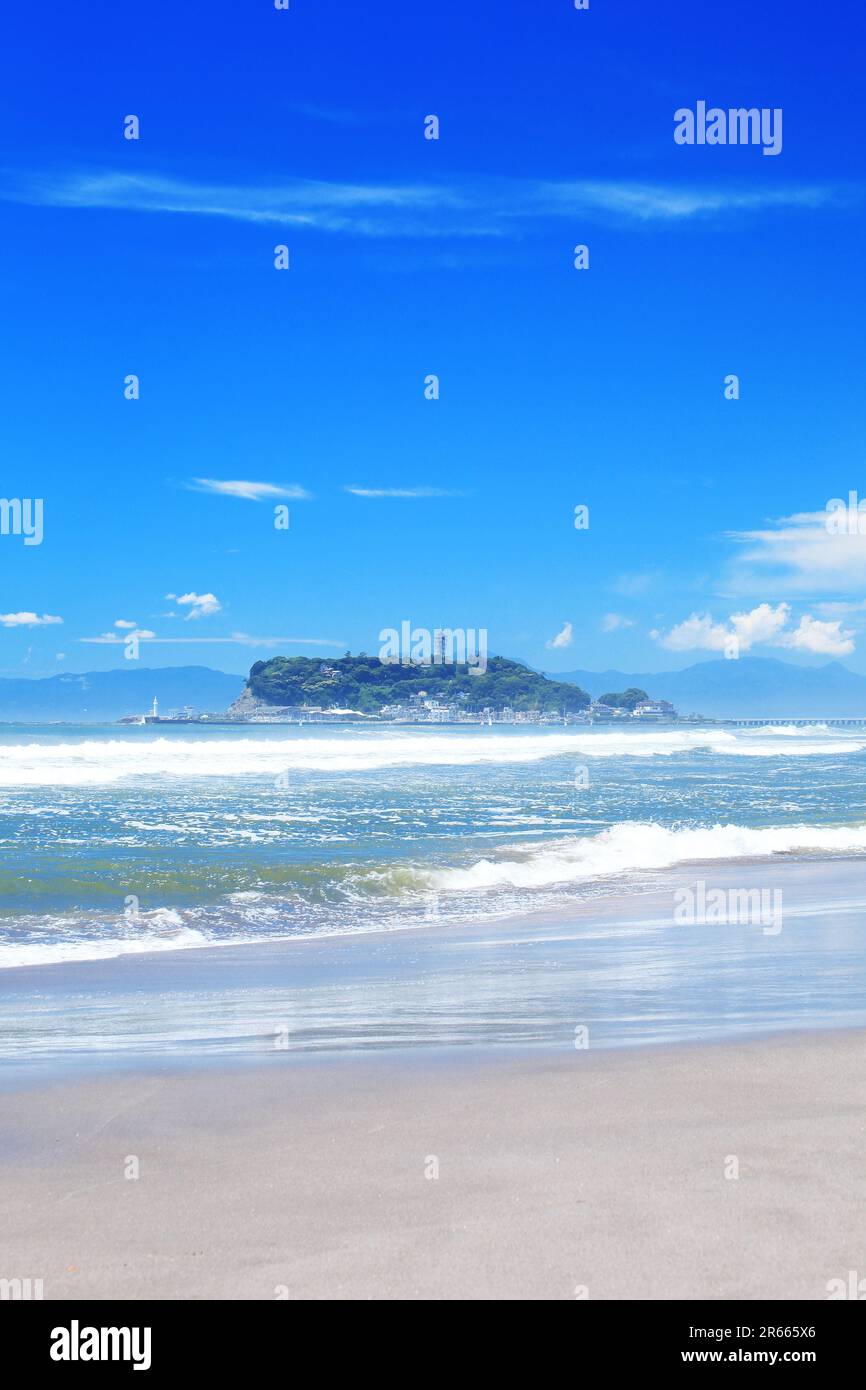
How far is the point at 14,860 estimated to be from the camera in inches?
593

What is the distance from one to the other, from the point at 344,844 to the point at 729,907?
692 centimetres

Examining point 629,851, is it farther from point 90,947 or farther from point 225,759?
point 225,759

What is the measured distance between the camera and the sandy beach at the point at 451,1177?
347cm

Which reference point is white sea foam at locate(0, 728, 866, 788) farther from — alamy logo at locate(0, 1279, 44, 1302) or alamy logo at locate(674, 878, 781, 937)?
alamy logo at locate(0, 1279, 44, 1302)

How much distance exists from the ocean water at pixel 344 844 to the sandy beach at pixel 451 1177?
16.1 ft

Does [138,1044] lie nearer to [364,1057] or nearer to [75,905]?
[364,1057]

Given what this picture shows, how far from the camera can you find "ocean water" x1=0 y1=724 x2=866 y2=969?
39.7 feet

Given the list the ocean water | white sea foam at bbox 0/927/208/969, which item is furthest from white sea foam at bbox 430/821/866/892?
white sea foam at bbox 0/927/208/969

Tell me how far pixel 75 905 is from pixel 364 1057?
7.18 meters

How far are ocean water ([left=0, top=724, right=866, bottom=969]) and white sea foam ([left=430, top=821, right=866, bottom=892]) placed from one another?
0.05 metres
